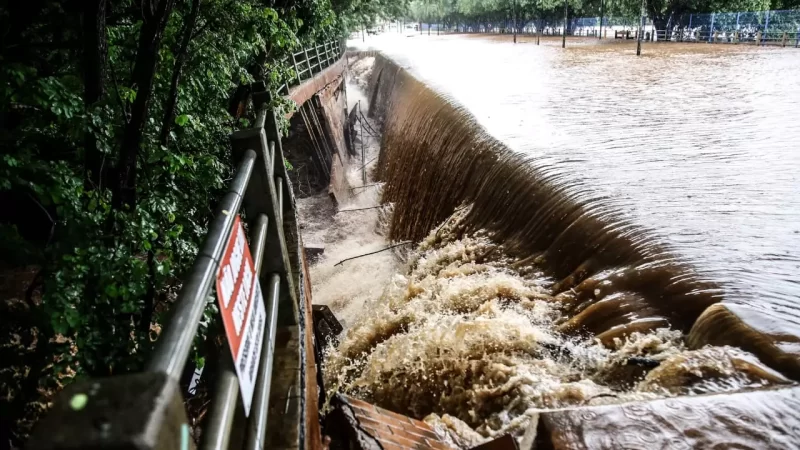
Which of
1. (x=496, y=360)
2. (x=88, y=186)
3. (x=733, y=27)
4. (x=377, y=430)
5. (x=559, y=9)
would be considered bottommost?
(x=496, y=360)

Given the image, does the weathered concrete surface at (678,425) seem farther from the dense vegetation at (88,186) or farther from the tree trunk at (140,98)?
the tree trunk at (140,98)

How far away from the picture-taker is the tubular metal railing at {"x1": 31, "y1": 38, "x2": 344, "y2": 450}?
2.34 ft

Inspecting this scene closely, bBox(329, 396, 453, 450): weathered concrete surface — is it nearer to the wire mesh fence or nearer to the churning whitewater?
the churning whitewater

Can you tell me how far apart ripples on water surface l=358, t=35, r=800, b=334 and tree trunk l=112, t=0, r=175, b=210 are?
3.68 metres

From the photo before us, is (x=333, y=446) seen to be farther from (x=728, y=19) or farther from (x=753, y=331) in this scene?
(x=728, y=19)

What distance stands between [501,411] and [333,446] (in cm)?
133

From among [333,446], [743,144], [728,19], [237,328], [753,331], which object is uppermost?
[728,19]

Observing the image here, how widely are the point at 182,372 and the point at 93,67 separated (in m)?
2.05

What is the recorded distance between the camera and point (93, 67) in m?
2.57

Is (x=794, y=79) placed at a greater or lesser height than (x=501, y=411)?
greater

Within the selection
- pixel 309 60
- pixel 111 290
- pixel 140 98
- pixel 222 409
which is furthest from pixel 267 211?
pixel 309 60

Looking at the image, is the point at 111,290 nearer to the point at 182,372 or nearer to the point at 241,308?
the point at 241,308

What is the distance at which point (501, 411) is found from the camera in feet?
11.3

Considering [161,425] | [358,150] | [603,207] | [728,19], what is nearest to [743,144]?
[603,207]
